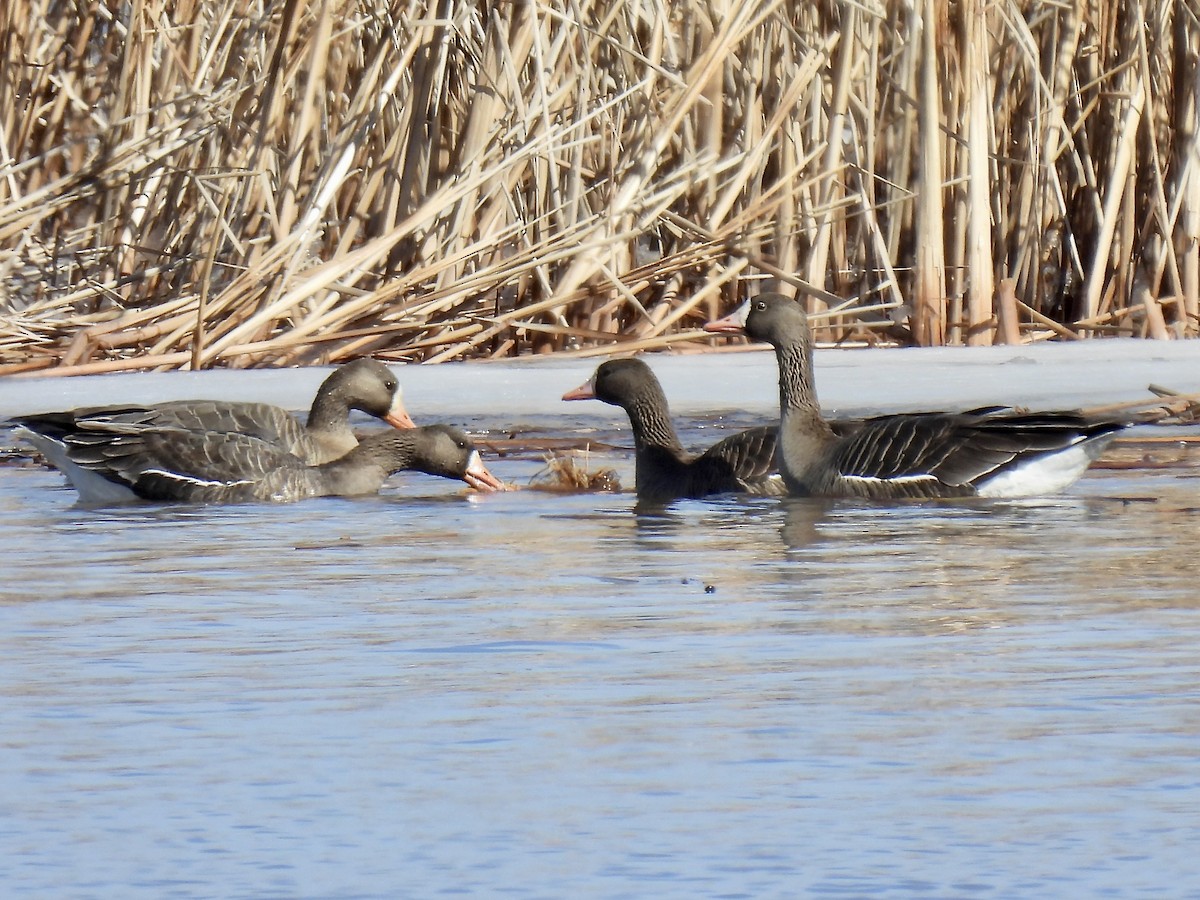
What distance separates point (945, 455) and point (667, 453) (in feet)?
3.94

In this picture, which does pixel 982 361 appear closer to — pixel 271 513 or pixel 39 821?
pixel 271 513

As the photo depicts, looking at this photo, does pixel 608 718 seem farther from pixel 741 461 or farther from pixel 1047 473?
pixel 741 461

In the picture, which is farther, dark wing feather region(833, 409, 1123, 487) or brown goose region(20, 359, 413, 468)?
brown goose region(20, 359, 413, 468)

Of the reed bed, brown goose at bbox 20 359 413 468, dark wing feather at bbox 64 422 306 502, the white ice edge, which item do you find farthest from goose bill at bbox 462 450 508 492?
the reed bed

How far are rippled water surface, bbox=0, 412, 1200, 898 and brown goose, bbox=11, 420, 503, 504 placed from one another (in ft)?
5.61

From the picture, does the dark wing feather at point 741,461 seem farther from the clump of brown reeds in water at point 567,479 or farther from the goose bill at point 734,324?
the goose bill at point 734,324

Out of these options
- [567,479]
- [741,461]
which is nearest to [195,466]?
[567,479]

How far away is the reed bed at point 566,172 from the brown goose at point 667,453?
1.28 metres

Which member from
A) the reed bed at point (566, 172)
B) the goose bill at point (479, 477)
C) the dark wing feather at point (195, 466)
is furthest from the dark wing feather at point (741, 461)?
the reed bed at point (566, 172)

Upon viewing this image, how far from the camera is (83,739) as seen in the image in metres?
3.52

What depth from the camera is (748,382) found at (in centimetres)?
A: 962

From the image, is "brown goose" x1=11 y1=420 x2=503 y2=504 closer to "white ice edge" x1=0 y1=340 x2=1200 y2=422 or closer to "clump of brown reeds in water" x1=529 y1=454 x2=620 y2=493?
"clump of brown reeds in water" x1=529 y1=454 x2=620 y2=493

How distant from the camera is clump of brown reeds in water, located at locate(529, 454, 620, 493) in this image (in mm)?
7684

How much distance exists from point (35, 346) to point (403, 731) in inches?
273
